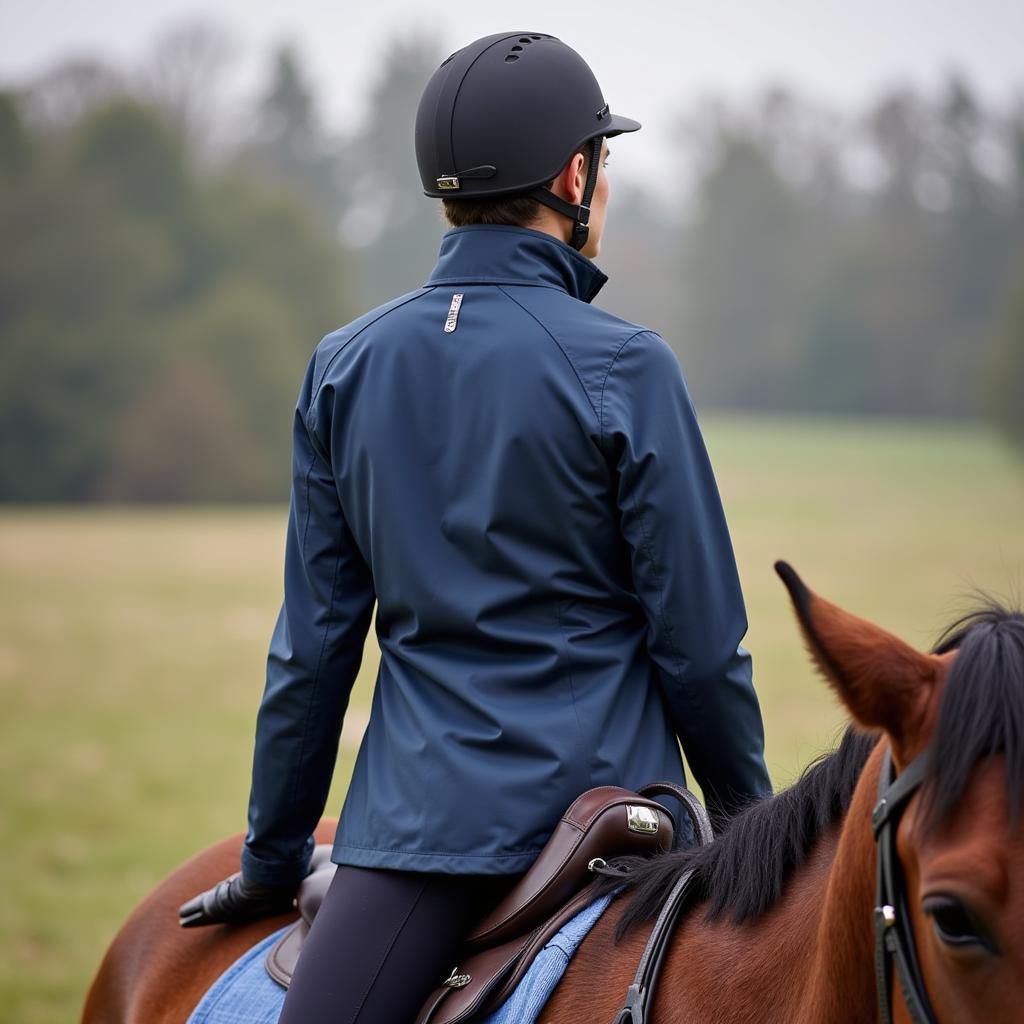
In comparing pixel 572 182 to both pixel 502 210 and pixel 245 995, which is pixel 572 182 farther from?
pixel 245 995

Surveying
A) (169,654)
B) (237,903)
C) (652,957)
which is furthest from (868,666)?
(169,654)

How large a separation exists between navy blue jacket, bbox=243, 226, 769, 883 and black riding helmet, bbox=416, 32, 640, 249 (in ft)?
0.32

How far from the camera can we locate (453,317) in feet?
7.72

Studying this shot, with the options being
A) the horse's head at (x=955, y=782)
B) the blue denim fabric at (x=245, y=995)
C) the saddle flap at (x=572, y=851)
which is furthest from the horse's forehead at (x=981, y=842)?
the blue denim fabric at (x=245, y=995)

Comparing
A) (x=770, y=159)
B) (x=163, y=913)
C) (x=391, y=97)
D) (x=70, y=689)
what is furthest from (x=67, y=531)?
(x=770, y=159)

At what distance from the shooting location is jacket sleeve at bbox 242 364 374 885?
2.47 metres

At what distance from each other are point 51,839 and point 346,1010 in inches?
337

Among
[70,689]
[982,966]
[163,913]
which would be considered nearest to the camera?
[982,966]

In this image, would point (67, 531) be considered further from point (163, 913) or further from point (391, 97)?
point (391, 97)

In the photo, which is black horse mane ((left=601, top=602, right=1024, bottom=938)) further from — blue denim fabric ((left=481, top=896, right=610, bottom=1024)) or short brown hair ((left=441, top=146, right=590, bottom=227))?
short brown hair ((left=441, top=146, right=590, bottom=227))

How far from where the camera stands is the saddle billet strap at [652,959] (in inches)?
77.4

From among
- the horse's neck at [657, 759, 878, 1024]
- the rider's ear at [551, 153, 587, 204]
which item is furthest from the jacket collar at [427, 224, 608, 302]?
the horse's neck at [657, 759, 878, 1024]

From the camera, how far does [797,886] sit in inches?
76.4

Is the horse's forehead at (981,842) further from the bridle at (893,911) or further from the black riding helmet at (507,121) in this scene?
the black riding helmet at (507,121)
